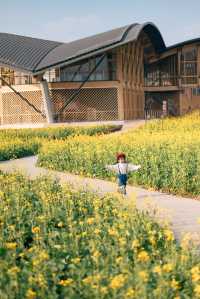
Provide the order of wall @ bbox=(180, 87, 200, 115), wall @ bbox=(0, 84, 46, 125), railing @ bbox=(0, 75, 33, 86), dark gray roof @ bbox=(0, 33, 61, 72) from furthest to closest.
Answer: wall @ bbox=(180, 87, 200, 115) → railing @ bbox=(0, 75, 33, 86) → wall @ bbox=(0, 84, 46, 125) → dark gray roof @ bbox=(0, 33, 61, 72)

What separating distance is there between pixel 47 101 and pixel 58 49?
650 cm

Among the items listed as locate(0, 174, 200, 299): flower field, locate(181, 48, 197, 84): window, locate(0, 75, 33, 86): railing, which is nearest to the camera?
locate(0, 174, 200, 299): flower field

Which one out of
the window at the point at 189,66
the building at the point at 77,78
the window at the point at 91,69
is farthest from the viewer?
the window at the point at 189,66

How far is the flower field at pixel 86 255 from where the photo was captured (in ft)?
14.3

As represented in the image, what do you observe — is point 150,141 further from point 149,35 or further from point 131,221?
point 149,35

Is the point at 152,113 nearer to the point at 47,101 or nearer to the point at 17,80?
the point at 17,80

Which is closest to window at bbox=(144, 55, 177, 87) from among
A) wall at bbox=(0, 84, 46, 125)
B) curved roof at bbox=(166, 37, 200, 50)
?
curved roof at bbox=(166, 37, 200, 50)

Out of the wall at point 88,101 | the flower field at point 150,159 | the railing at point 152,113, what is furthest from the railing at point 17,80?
the flower field at point 150,159

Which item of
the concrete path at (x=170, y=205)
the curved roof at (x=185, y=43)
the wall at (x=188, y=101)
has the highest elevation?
the curved roof at (x=185, y=43)

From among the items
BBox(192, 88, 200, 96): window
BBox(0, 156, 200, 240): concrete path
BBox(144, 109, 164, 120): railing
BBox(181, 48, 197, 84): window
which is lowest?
BBox(0, 156, 200, 240): concrete path

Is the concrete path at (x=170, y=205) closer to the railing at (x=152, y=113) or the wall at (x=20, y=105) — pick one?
the wall at (x=20, y=105)

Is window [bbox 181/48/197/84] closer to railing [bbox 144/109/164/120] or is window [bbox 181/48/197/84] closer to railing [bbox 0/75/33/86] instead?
railing [bbox 144/109/164/120]

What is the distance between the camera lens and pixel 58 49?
135 feet

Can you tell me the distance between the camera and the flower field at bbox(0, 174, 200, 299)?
4367mm
